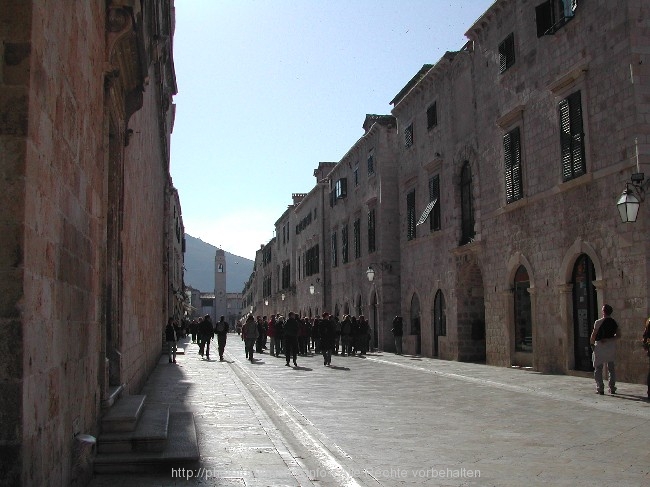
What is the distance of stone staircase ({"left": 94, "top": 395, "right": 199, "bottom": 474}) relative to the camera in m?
6.47

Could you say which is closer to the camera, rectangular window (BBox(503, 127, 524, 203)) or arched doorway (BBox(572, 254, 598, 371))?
arched doorway (BBox(572, 254, 598, 371))

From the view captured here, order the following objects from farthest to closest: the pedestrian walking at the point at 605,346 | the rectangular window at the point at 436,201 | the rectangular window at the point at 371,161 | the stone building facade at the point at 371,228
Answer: the rectangular window at the point at 371,161 < the stone building facade at the point at 371,228 < the rectangular window at the point at 436,201 < the pedestrian walking at the point at 605,346

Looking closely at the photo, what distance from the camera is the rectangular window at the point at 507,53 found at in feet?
63.1

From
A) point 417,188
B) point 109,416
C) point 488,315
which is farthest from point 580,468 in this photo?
point 417,188

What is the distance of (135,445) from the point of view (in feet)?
22.1

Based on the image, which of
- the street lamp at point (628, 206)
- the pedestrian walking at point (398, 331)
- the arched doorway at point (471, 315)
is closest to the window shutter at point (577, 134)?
the street lamp at point (628, 206)

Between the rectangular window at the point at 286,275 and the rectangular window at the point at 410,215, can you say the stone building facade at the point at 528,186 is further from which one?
the rectangular window at the point at 286,275

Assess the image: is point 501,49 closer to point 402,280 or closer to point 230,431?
point 402,280

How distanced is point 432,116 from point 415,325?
7.97 metres

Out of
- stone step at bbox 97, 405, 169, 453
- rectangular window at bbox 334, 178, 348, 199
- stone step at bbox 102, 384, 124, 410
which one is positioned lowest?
stone step at bbox 97, 405, 169, 453

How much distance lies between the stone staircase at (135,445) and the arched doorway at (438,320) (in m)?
17.8

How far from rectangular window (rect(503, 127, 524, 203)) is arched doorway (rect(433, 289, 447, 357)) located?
6500 millimetres

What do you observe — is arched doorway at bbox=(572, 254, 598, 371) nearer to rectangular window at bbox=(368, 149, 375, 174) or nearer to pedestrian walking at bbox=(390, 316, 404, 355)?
pedestrian walking at bbox=(390, 316, 404, 355)

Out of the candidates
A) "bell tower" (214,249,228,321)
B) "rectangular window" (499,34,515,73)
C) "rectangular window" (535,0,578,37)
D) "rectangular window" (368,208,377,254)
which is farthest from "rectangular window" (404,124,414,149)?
"bell tower" (214,249,228,321)
